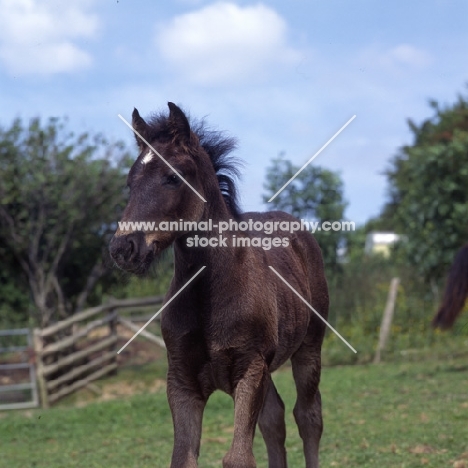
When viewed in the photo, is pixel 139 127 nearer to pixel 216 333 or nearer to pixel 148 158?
pixel 148 158

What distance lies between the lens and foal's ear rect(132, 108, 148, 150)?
4.87 m

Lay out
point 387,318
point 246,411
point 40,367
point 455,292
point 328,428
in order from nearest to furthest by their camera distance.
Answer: point 246,411 → point 328,428 → point 455,292 → point 40,367 → point 387,318

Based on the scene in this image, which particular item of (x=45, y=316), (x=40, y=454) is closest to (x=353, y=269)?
(x=45, y=316)

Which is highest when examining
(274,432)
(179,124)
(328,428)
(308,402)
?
(179,124)

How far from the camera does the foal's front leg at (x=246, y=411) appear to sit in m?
4.64

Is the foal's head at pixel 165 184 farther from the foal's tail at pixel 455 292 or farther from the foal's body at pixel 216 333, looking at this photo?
the foal's tail at pixel 455 292

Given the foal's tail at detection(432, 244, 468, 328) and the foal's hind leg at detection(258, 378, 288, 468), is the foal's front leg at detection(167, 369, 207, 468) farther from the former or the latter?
the foal's tail at detection(432, 244, 468, 328)

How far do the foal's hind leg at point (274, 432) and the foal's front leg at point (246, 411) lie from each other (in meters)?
1.28

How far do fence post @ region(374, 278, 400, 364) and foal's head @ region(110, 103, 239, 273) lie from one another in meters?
12.5

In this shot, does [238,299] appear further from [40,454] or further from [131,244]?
[40,454]

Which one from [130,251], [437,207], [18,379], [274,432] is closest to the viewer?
[130,251]

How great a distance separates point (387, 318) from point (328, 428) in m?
8.00

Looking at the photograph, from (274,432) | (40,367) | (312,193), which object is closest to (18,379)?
(40,367)

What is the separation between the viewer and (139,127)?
490 cm
